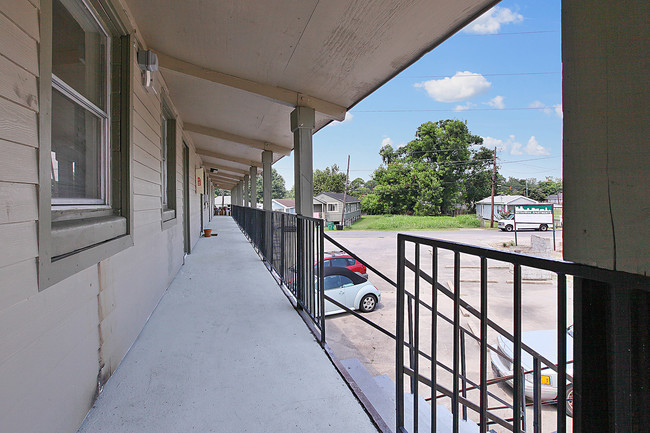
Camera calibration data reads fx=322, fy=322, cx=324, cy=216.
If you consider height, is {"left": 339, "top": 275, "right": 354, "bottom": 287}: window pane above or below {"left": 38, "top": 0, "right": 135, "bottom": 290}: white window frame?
below

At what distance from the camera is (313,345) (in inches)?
91.6

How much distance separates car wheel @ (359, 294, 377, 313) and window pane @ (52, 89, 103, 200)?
19.9ft

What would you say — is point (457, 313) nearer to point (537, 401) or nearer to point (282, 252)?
point (537, 401)

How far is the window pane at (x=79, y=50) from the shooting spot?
5.16 ft

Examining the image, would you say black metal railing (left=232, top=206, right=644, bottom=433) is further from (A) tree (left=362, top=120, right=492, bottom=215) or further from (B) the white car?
(A) tree (left=362, top=120, right=492, bottom=215)

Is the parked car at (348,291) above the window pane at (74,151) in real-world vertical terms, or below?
below

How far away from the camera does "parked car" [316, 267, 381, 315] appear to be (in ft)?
22.1

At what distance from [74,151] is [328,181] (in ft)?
182

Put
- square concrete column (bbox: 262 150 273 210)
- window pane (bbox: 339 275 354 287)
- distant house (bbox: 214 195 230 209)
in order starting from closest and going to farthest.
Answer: window pane (bbox: 339 275 354 287) → square concrete column (bbox: 262 150 273 210) → distant house (bbox: 214 195 230 209)

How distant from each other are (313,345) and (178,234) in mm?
3343

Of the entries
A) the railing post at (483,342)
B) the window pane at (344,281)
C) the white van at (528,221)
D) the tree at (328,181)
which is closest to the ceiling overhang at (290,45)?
the railing post at (483,342)

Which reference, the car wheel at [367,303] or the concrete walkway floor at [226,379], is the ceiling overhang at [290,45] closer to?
the concrete walkway floor at [226,379]

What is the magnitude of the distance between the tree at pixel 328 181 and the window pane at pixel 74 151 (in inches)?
2029

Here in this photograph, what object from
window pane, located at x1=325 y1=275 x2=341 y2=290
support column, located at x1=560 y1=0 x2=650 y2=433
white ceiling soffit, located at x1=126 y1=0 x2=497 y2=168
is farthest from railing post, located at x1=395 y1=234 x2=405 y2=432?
window pane, located at x1=325 y1=275 x2=341 y2=290
